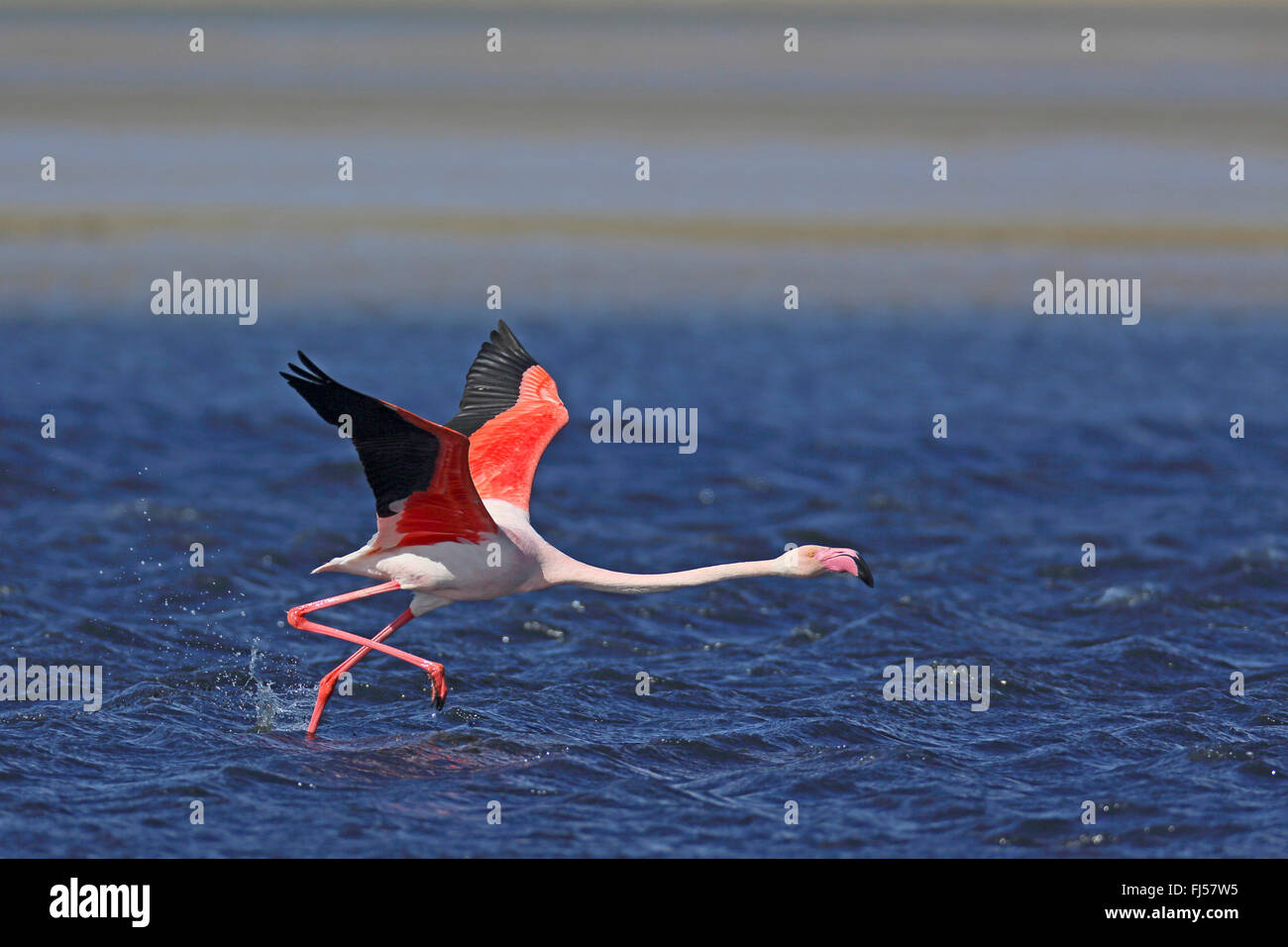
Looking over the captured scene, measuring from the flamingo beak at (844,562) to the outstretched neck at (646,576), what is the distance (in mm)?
498

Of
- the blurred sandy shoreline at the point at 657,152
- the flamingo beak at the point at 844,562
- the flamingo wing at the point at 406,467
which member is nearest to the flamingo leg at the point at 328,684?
the flamingo wing at the point at 406,467

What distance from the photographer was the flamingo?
9719mm

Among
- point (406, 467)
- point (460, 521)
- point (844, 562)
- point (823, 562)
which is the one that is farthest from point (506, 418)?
point (844, 562)

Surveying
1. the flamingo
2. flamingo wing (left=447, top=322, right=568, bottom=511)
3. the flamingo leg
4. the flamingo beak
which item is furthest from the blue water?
flamingo wing (left=447, top=322, right=568, bottom=511)

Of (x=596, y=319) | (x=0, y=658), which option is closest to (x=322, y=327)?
(x=596, y=319)

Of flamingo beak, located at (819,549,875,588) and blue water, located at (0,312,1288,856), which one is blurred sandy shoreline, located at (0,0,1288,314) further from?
flamingo beak, located at (819,549,875,588)

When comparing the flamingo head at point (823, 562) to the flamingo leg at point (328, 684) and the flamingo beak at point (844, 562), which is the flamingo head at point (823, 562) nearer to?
the flamingo beak at point (844, 562)

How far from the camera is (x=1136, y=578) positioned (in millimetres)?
14891

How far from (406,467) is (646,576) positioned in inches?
64.9

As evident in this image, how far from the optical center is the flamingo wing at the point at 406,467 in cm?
916

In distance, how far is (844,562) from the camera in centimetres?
989

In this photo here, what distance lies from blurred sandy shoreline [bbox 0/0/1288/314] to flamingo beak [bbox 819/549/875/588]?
17.1 meters

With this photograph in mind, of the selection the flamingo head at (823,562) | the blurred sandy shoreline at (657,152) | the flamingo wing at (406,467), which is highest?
the blurred sandy shoreline at (657,152)
